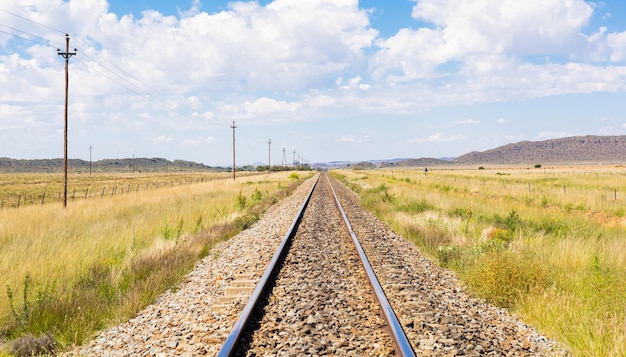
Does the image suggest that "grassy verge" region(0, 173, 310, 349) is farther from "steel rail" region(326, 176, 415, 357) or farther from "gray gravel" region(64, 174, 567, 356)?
"steel rail" region(326, 176, 415, 357)

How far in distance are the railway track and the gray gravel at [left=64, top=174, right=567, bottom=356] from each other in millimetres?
19

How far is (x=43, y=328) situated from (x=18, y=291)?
4.57 ft

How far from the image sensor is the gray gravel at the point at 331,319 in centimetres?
459

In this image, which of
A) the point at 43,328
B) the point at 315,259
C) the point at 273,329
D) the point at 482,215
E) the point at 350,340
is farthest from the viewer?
the point at 482,215

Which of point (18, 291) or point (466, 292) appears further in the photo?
point (466, 292)

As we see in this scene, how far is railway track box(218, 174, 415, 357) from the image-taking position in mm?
4473

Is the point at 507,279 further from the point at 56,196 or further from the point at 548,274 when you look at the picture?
the point at 56,196

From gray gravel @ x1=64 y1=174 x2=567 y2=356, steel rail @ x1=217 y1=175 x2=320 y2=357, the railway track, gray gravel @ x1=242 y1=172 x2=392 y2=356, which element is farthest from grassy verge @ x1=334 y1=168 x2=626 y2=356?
steel rail @ x1=217 y1=175 x2=320 y2=357

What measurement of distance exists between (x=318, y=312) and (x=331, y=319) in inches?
11.2

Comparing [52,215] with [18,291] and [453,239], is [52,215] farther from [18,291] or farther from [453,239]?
[453,239]

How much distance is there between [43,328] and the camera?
5.42m

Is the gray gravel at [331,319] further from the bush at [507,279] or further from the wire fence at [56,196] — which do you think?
the wire fence at [56,196]

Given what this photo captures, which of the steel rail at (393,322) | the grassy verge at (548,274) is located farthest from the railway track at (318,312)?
the grassy verge at (548,274)

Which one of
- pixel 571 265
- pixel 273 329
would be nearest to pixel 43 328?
pixel 273 329
